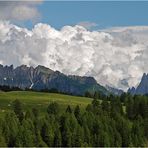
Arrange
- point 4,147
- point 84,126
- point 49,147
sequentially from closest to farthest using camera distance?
point 4,147 < point 49,147 < point 84,126

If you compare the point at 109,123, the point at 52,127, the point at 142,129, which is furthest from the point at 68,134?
the point at 142,129

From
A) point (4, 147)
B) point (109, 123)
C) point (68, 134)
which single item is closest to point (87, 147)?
point (68, 134)

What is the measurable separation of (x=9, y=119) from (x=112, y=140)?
35.1 m

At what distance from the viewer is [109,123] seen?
188750mm

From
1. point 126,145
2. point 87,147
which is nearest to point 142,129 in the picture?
point 126,145

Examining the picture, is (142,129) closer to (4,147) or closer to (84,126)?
(84,126)

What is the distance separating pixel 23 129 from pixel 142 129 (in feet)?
171

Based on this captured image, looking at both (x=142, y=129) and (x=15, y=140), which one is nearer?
(x=15, y=140)

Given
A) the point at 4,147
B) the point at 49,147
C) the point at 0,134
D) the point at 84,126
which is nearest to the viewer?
the point at 4,147

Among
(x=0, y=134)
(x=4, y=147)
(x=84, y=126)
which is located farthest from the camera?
(x=84, y=126)

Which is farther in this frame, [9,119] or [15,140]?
[9,119]

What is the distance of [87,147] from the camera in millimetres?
169750

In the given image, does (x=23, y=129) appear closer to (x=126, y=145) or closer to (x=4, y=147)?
(x=4, y=147)

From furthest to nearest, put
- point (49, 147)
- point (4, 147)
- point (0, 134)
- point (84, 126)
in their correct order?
point (84, 126) → point (49, 147) → point (0, 134) → point (4, 147)
